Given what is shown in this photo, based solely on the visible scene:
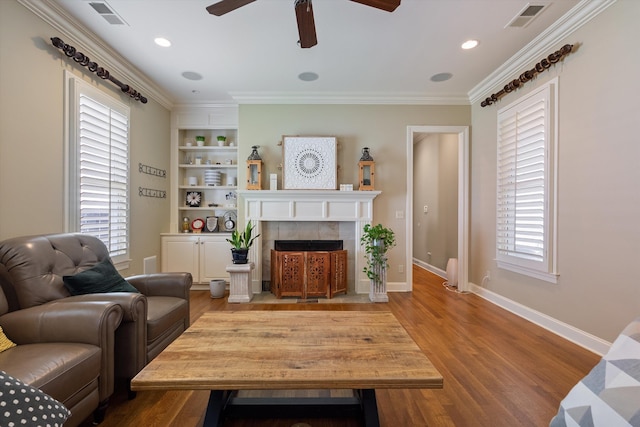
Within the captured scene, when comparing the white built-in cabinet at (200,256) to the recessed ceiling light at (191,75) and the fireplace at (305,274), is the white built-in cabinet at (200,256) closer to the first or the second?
the fireplace at (305,274)

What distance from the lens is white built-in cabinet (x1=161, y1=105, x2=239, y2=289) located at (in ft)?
13.5

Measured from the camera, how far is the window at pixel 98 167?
2.60m

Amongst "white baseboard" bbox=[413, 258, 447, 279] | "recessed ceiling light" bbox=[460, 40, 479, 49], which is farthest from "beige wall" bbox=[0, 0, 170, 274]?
A: "white baseboard" bbox=[413, 258, 447, 279]

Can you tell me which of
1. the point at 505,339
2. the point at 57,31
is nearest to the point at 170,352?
the point at 505,339

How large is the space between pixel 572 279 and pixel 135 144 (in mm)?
4918

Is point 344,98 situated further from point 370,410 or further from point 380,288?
point 370,410

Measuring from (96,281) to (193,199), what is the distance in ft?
9.08

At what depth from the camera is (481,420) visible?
1.51 m

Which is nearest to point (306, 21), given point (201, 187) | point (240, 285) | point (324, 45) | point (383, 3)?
point (383, 3)

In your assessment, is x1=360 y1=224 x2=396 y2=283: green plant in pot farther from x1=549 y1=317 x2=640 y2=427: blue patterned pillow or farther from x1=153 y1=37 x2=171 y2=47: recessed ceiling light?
x1=153 y1=37 x2=171 y2=47: recessed ceiling light

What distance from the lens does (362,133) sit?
13.4ft

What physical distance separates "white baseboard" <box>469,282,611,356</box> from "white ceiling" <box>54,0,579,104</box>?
2.75 m

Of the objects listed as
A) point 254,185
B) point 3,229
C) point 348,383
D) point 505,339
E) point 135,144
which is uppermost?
point 135,144

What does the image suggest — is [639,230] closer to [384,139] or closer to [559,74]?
[559,74]
